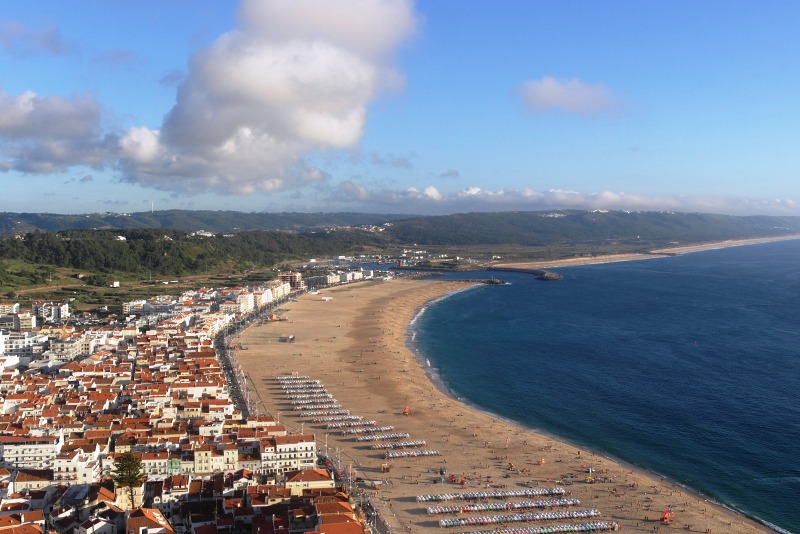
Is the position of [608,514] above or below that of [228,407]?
below

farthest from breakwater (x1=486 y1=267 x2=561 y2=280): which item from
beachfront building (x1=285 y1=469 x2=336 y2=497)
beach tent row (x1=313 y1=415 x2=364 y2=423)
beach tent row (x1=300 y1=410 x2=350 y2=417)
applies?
beachfront building (x1=285 y1=469 x2=336 y2=497)

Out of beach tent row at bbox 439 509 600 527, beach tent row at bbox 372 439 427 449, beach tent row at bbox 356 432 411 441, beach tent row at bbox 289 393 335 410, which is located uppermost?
beach tent row at bbox 289 393 335 410

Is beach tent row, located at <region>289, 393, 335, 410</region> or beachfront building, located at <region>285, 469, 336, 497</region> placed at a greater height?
beachfront building, located at <region>285, 469, 336, 497</region>

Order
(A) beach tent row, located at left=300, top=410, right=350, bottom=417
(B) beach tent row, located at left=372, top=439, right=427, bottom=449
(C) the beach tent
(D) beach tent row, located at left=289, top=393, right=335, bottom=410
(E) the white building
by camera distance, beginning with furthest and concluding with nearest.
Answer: (D) beach tent row, located at left=289, top=393, right=335, bottom=410 < (A) beach tent row, located at left=300, top=410, right=350, bottom=417 < (B) beach tent row, located at left=372, top=439, right=427, bottom=449 < (E) the white building < (C) the beach tent

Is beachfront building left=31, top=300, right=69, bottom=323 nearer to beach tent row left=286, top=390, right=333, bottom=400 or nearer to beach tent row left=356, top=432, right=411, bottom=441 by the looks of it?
beach tent row left=286, top=390, right=333, bottom=400

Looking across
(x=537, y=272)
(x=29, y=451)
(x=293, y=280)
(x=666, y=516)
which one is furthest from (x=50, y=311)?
(x=537, y=272)

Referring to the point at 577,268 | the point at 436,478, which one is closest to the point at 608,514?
the point at 436,478

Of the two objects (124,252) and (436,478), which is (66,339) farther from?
(124,252)
